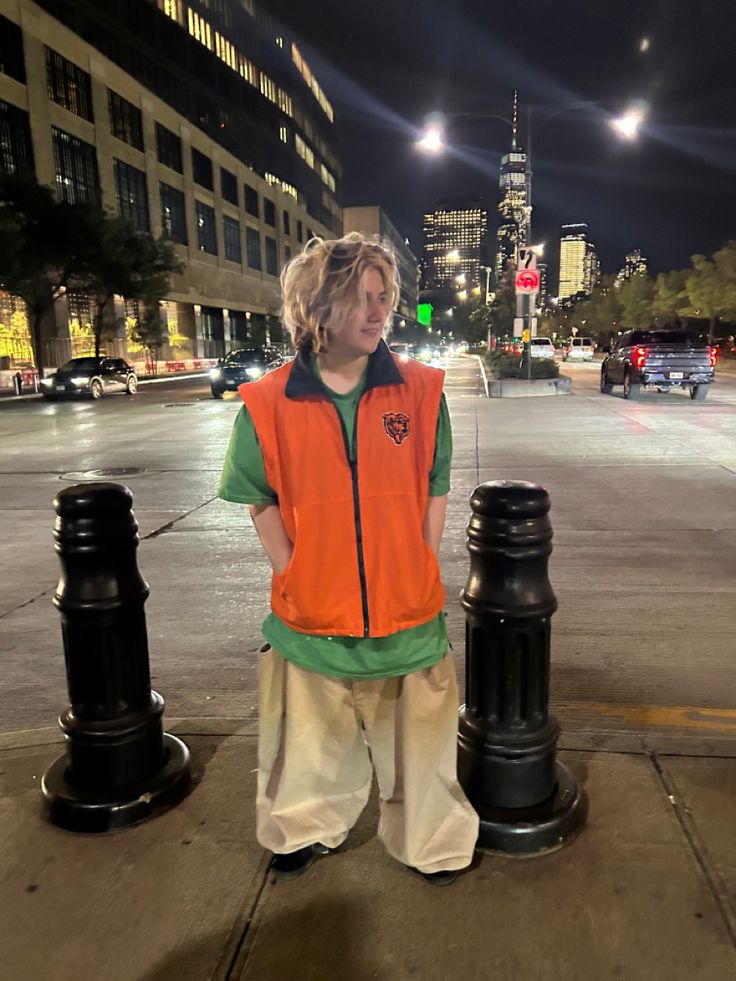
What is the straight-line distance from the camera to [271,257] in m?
85.9

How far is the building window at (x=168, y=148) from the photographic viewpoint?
58.7m

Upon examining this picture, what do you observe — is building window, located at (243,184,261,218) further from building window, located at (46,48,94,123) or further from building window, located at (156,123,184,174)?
building window, located at (46,48,94,123)

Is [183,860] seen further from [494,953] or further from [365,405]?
[365,405]

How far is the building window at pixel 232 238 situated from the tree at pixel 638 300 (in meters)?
Result: 46.1

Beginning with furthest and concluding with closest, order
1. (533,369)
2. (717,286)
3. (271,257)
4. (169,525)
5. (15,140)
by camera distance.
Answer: (271,257) < (717,286) < (15,140) < (533,369) < (169,525)

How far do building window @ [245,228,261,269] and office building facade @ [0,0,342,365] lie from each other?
211mm

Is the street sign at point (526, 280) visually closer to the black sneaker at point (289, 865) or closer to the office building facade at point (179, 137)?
the office building facade at point (179, 137)

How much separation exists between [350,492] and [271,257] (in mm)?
88364

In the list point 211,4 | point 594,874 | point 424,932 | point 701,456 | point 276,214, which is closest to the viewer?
point 424,932

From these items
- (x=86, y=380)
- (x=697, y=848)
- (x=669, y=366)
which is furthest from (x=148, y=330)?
(x=697, y=848)

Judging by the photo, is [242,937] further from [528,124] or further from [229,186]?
[229,186]

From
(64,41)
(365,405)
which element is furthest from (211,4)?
(365,405)

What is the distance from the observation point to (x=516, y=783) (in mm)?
2668

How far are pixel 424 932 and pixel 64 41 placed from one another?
54407 mm
